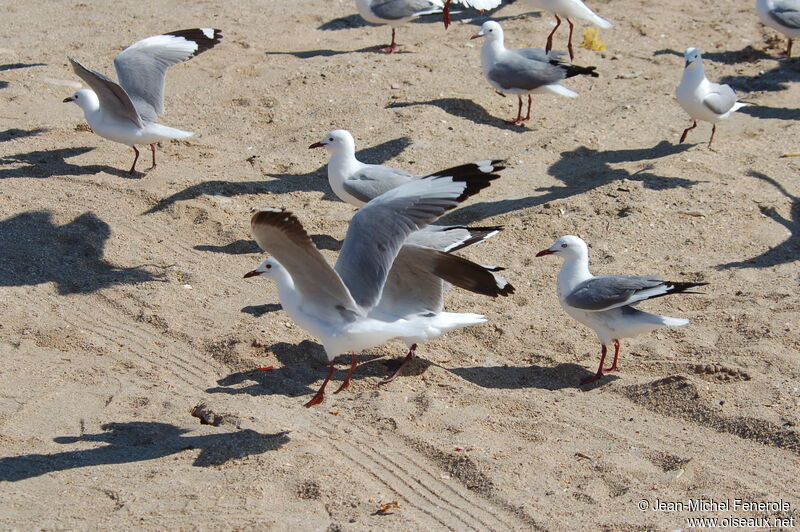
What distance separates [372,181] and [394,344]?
159cm

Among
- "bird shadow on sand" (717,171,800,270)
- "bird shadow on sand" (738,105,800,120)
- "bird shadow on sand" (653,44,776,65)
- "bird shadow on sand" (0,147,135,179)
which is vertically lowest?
"bird shadow on sand" (0,147,135,179)

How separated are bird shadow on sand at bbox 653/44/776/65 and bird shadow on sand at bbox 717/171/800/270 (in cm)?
337

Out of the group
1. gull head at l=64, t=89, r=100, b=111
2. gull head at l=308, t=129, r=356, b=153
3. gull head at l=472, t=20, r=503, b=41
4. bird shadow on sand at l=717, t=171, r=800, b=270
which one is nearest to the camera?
bird shadow on sand at l=717, t=171, r=800, b=270

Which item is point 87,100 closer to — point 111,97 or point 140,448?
point 111,97

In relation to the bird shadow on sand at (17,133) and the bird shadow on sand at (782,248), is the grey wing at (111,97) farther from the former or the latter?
the bird shadow on sand at (782,248)

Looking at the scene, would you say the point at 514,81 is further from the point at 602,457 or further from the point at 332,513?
the point at 332,513

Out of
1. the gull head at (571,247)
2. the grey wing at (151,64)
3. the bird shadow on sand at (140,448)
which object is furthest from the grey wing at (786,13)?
the bird shadow on sand at (140,448)

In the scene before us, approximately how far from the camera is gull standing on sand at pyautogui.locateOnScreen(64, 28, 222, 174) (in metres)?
8.04

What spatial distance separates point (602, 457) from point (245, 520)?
184cm

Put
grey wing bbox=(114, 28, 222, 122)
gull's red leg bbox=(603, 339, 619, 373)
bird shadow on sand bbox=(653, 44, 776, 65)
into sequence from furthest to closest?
bird shadow on sand bbox=(653, 44, 776, 65) < grey wing bbox=(114, 28, 222, 122) < gull's red leg bbox=(603, 339, 619, 373)

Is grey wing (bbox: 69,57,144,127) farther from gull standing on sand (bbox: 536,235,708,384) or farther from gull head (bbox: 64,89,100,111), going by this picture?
gull standing on sand (bbox: 536,235,708,384)

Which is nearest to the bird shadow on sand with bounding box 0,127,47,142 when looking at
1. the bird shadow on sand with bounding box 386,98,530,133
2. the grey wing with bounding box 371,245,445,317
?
the bird shadow on sand with bounding box 386,98,530,133

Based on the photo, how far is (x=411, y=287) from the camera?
564 cm

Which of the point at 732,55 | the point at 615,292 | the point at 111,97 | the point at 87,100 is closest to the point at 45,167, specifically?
the point at 87,100
